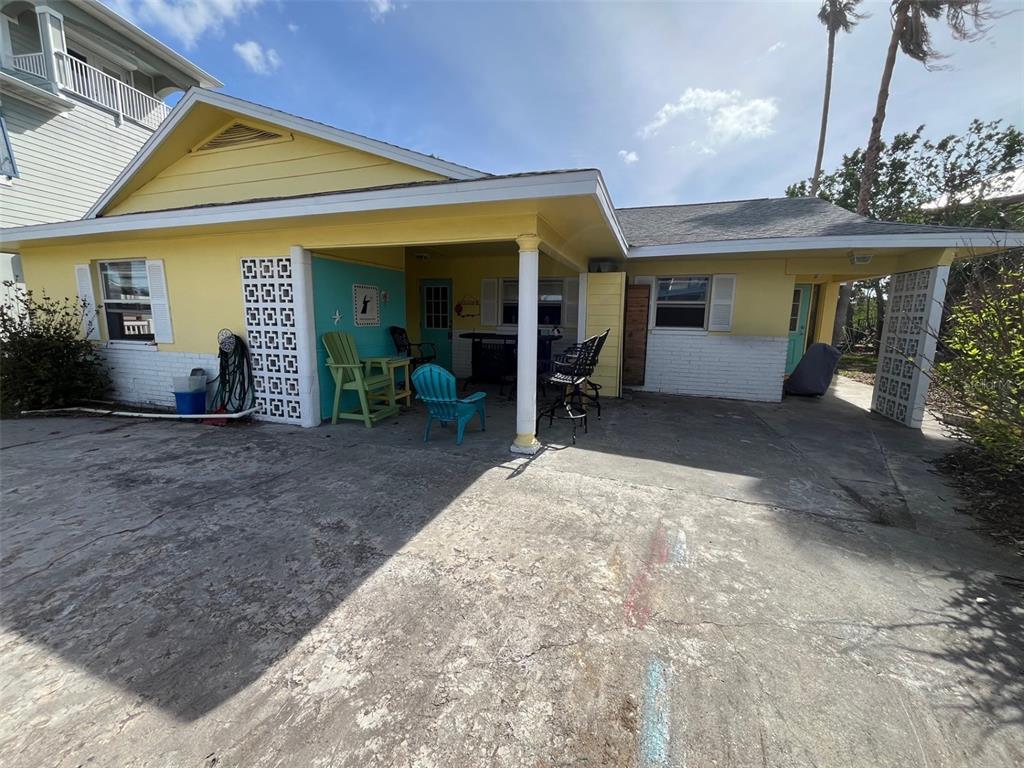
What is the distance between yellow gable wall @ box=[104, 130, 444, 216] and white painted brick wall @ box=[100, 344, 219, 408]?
214 cm

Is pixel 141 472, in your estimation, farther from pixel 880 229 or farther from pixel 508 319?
pixel 880 229

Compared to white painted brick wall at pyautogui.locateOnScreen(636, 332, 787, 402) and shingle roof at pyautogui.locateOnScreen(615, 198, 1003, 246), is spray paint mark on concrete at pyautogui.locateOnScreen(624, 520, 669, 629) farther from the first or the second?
white painted brick wall at pyautogui.locateOnScreen(636, 332, 787, 402)

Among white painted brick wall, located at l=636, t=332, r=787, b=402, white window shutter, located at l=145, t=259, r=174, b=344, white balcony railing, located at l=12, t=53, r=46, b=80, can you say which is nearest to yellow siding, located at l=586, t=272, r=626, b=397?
white painted brick wall, located at l=636, t=332, r=787, b=402

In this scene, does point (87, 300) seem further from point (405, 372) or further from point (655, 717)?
point (655, 717)

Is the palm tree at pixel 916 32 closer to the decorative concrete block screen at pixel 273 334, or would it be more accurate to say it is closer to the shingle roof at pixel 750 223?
the shingle roof at pixel 750 223

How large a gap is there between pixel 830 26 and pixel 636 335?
1640 centimetres

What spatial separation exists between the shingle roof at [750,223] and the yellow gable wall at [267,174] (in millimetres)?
4120

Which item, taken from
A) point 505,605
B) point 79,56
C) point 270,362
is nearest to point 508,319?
point 270,362

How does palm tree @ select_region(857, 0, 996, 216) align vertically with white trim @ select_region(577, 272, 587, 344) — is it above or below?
above

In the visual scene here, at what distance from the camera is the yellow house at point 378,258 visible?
4.14 meters

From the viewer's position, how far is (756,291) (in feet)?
22.9

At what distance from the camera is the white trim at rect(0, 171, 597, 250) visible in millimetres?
3252

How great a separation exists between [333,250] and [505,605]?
16.0ft

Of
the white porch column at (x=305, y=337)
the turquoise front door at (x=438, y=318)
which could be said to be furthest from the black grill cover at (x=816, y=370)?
the white porch column at (x=305, y=337)
